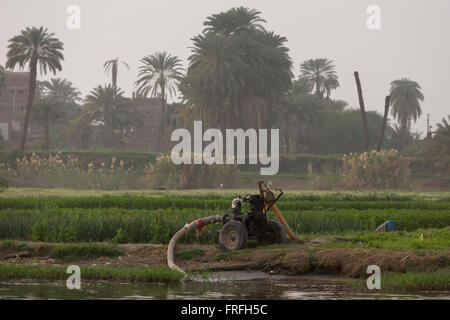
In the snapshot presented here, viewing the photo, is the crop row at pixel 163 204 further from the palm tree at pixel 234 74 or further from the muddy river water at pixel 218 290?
the palm tree at pixel 234 74

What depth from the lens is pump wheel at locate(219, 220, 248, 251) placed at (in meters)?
18.9

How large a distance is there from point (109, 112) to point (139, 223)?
77199mm

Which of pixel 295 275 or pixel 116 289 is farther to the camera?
pixel 295 275

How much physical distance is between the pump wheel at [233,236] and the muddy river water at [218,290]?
192 centimetres

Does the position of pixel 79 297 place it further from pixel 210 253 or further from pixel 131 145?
pixel 131 145

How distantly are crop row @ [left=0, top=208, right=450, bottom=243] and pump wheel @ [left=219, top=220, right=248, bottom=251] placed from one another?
203cm

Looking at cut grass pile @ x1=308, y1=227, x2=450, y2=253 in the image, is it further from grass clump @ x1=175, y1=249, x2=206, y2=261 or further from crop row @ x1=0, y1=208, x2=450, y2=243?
grass clump @ x1=175, y1=249, x2=206, y2=261

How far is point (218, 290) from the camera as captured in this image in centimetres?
1508

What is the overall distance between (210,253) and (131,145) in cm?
9042

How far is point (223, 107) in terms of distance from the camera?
8131cm

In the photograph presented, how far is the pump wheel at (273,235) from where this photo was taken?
772 inches

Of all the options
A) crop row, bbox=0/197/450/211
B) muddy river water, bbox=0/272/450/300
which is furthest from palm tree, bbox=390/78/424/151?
muddy river water, bbox=0/272/450/300

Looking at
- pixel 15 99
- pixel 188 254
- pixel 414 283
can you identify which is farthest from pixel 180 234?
pixel 15 99
